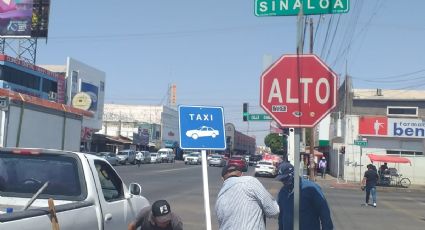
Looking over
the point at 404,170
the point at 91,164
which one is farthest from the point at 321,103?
the point at 404,170

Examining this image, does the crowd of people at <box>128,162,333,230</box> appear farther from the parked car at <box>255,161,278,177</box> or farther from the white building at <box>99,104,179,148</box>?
the white building at <box>99,104,179,148</box>

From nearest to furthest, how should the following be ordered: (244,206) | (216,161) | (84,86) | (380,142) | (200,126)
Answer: (244,206), (200,126), (380,142), (84,86), (216,161)

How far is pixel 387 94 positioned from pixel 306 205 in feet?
152

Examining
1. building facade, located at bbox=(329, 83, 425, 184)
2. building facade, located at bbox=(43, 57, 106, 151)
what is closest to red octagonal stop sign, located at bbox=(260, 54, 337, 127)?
building facade, located at bbox=(329, 83, 425, 184)

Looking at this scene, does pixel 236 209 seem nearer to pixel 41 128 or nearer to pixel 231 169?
pixel 231 169

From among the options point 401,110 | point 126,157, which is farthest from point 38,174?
point 126,157

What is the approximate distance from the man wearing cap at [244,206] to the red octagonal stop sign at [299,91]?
2.47 ft

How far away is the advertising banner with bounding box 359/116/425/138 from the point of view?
3891cm

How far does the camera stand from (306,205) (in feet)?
20.5

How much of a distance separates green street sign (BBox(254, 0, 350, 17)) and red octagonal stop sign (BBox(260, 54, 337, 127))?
1224 mm

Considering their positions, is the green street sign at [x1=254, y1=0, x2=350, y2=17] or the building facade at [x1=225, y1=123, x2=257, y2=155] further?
the building facade at [x1=225, y1=123, x2=257, y2=155]

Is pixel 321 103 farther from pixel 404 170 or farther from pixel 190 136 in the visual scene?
pixel 404 170

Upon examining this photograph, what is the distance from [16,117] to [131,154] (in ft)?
170

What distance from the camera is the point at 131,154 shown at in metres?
59.9
